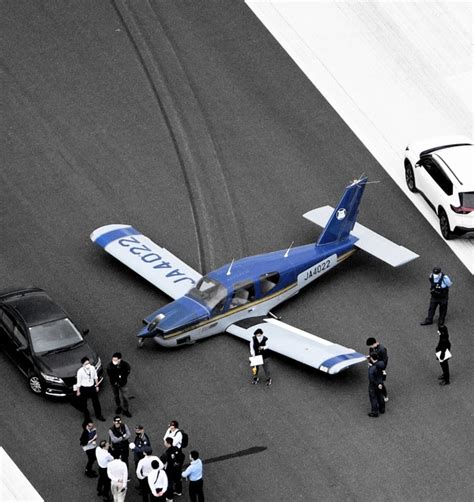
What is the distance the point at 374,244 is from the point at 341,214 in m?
1.27

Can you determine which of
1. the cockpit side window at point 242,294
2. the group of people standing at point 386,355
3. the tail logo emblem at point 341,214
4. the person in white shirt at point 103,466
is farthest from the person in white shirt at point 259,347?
the tail logo emblem at point 341,214

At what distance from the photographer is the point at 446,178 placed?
112 feet

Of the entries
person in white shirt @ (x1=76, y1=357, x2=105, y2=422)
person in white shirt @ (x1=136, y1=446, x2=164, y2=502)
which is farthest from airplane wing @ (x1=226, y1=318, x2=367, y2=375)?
person in white shirt @ (x1=136, y1=446, x2=164, y2=502)

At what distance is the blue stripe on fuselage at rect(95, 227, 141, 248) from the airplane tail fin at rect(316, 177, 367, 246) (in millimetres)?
5131

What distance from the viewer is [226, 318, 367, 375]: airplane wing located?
1117 inches

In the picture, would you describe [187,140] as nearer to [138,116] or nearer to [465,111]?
[138,116]

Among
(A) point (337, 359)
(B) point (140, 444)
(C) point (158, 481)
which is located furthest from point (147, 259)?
(C) point (158, 481)

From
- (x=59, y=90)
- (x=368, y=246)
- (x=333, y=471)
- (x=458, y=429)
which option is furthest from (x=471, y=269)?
(x=59, y=90)

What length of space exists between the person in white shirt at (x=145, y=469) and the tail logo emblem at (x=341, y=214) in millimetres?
9445

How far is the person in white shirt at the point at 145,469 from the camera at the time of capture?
24.5 metres

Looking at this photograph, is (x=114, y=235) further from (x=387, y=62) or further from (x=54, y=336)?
(x=387, y=62)

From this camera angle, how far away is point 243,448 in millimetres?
26828

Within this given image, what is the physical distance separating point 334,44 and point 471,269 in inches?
465

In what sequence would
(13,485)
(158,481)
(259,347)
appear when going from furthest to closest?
(259,347) → (13,485) → (158,481)
